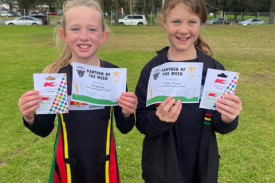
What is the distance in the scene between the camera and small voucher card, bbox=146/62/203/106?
1.85 metres

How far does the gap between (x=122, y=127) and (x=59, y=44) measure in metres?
0.86

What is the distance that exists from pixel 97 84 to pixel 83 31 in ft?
1.30

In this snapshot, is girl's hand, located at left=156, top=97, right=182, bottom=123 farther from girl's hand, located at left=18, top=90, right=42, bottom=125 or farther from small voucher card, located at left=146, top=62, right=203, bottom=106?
girl's hand, located at left=18, top=90, right=42, bottom=125

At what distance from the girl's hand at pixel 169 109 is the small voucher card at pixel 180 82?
47 millimetres

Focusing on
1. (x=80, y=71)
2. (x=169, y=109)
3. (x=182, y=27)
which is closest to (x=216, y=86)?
(x=169, y=109)

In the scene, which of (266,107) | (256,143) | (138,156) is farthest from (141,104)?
(266,107)

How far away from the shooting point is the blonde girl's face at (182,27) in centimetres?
201

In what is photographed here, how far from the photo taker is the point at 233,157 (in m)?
4.07

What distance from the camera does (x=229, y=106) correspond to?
1.82 metres

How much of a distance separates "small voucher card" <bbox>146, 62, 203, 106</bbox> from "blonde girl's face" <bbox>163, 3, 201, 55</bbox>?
0.23 metres

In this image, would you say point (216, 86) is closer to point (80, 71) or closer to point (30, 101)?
point (80, 71)

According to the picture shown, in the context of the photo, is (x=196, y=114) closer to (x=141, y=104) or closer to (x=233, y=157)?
(x=141, y=104)

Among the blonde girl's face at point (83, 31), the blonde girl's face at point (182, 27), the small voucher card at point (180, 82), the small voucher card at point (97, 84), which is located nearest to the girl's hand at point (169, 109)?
the small voucher card at point (180, 82)

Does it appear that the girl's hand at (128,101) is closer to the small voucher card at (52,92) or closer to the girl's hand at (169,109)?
the girl's hand at (169,109)
